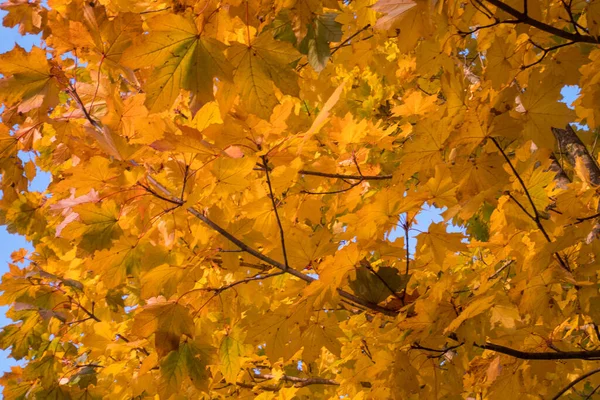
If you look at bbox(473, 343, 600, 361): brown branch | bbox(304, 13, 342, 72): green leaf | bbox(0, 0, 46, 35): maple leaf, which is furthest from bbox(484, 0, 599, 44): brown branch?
bbox(0, 0, 46, 35): maple leaf

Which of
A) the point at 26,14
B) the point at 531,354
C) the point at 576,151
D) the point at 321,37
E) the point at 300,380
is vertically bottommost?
the point at 531,354

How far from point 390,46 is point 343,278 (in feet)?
11.6

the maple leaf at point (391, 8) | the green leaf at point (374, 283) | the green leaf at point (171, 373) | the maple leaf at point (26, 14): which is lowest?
the green leaf at point (171, 373)

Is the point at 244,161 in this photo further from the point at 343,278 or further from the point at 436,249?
the point at 436,249

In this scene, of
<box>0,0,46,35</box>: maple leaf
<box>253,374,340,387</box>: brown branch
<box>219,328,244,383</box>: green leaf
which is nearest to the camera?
<box>219,328,244,383</box>: green leaf

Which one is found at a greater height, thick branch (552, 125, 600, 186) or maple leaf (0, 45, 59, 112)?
thick branch (552, 125, 600, 186)

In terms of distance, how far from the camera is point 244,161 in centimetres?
132

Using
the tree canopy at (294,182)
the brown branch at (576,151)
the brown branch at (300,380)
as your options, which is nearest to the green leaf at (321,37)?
the tree canopy at (294,182)

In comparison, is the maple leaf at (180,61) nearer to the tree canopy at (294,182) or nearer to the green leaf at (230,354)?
the tree canopy at (294,182)

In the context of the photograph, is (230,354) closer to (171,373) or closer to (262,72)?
(171,373)

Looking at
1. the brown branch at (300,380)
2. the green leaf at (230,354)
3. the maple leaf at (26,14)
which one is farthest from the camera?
the brown branch at (300,380)

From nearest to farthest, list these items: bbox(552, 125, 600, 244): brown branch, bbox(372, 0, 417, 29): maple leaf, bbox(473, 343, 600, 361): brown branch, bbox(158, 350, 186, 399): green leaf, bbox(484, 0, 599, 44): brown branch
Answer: bbox(484, 0, 599, 44): brown branch → bbox(372, 0, 417, 29): maple leaf → bbox(473, 343, 600, 361): brown branch → bbox(158, 350, 186, 399): green leaf → bbox(552, 125, 600, 244): brown branch

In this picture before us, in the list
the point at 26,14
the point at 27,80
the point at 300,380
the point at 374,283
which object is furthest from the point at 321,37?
the point at 300,380

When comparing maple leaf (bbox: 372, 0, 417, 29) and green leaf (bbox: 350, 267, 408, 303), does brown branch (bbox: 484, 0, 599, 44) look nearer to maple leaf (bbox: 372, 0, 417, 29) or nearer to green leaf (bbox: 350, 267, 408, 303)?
maple leaf (bbox: 372, 0, 417, 29)
